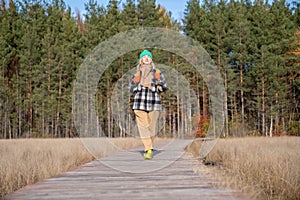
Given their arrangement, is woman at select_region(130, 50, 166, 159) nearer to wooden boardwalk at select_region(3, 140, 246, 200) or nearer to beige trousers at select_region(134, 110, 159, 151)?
beige trousers at select_region(134, 110, 159, 151)

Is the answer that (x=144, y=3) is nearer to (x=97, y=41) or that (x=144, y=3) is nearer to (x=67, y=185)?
(x=97, y=41)

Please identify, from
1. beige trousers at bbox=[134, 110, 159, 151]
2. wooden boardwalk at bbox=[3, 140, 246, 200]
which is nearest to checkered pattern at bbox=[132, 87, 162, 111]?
beige trousers at bbox=[134, 110, 159, 151]

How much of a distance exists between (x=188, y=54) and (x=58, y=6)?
18.1 m

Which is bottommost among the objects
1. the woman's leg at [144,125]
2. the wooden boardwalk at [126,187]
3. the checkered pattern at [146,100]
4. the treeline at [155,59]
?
the wooden boardwalk at [126,187]

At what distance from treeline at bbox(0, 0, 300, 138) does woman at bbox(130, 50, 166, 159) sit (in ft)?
60.6

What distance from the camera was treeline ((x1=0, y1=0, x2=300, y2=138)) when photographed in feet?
86.1

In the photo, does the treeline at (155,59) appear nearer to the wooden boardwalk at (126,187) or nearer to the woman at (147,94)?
the woman at (147,94)

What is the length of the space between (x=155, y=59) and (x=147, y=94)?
1877cm

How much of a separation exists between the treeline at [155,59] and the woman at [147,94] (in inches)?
727

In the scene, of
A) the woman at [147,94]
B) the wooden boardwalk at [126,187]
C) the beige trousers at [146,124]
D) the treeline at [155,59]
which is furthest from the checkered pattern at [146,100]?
the treeline at [155,59]

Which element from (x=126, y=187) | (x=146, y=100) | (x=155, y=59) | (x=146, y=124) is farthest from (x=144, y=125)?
(x=155, y=59)

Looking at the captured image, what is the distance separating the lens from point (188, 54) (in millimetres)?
22141

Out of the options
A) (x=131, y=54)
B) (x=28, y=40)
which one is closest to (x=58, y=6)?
(x=28, y=40)

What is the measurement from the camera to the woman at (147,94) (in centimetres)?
502
